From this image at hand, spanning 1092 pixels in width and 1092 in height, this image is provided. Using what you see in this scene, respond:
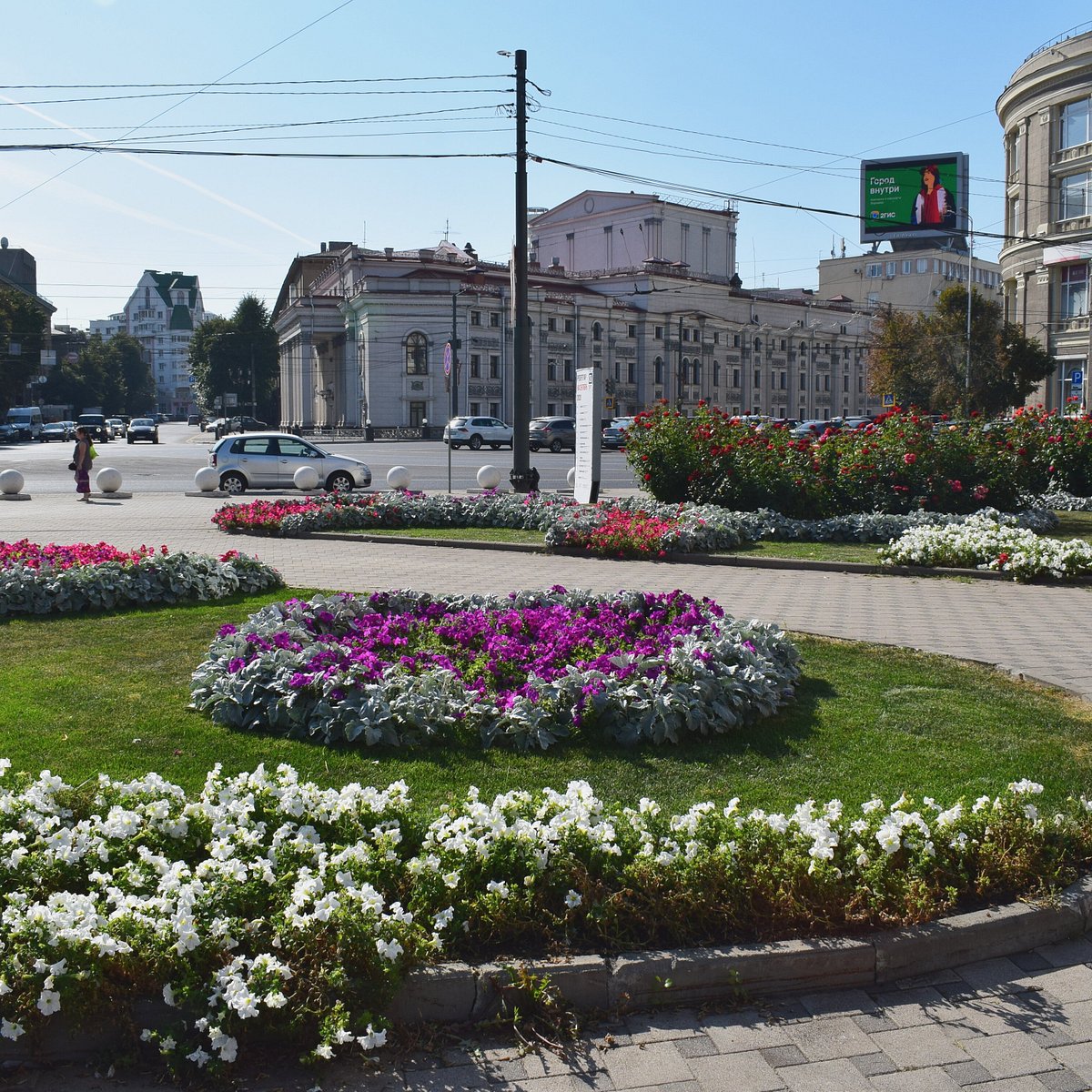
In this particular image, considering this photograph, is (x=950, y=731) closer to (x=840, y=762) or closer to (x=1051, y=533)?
(x=840, y=762)

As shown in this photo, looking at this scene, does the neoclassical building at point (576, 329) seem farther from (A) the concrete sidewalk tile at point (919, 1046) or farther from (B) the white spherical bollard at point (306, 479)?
(A) the concrete sidewalk tile at point (919, 1046)

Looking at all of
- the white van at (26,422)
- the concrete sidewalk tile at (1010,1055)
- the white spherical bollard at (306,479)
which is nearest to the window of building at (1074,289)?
the white spherical bollard at (306,479)

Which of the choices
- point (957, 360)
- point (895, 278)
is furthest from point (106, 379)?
point (957, 360)

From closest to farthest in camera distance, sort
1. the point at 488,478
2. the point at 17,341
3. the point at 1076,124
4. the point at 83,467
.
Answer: the point at 83,467, the point at 488,478, the point at 1076,124, the point at 17,341

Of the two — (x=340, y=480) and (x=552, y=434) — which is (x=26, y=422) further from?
(x=340, y=480)

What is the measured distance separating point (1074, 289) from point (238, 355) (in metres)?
81.0

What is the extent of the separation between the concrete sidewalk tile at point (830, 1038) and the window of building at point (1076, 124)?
2073 inches

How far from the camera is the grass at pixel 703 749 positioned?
5.38 m

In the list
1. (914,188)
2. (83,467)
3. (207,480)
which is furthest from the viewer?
(914,188)

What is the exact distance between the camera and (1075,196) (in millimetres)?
49688

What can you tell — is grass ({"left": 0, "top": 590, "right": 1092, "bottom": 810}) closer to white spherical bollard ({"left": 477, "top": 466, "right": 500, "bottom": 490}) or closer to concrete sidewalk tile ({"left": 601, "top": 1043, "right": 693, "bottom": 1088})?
concrete sidewalk tile ({"left": 601, "top": 1043, "right": 693, "bottom": 1088})

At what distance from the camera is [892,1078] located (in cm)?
332

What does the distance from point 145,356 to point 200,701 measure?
199438mm

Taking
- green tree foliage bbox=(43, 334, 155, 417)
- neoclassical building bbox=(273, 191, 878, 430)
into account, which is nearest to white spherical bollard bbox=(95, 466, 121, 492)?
neoclassical building bbox=(273, 191, 878, 430)
